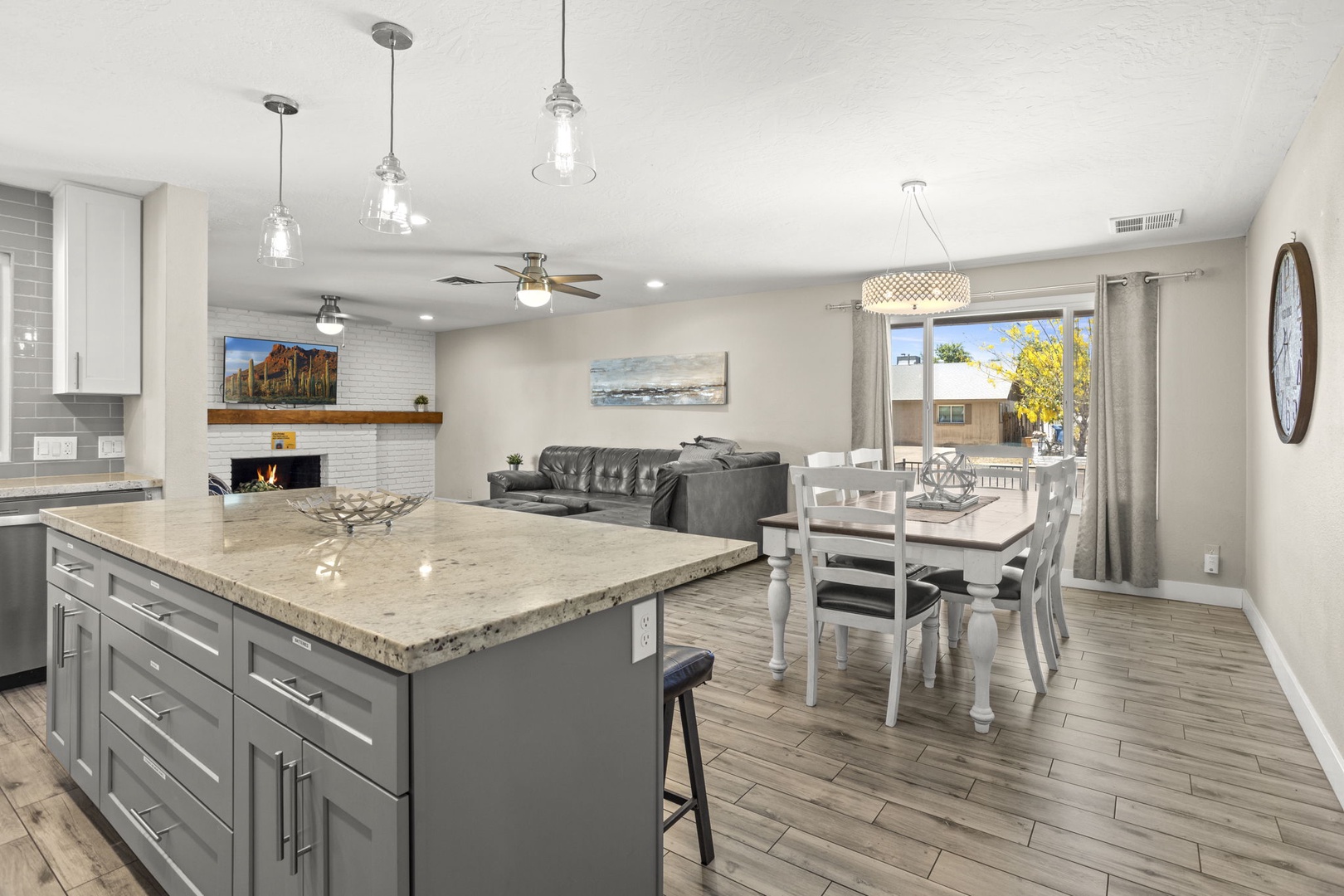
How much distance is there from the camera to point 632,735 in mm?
1371

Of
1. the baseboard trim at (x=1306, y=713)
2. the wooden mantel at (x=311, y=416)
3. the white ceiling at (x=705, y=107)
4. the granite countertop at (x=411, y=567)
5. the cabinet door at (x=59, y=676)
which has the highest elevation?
the white ceiling at (x=705, y=107)

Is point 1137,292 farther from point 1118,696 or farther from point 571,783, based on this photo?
point 571,783

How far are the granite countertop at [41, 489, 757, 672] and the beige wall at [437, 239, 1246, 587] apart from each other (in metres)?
4.26

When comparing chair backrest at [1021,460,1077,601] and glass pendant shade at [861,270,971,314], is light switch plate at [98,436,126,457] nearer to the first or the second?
glass pendant shade at [861,270,971,314]

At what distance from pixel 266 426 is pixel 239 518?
621 cm

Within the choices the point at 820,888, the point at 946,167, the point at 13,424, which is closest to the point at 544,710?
the point at 820,888

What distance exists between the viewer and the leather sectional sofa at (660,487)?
5.05 metres

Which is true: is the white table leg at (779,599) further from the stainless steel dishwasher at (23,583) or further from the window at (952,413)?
the window at (952,413)

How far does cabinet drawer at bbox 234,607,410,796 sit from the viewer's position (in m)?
0.98

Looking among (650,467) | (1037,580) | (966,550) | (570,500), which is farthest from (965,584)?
(650,467)

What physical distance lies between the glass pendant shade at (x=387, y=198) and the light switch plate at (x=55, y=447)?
2614 millimetres

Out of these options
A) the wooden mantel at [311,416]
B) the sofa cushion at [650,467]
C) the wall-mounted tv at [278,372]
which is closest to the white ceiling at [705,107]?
the sofa cushion at [650,467]

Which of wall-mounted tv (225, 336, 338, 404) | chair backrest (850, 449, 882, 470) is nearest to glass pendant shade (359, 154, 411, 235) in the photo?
chair backrest (850, 449, 882, 470)

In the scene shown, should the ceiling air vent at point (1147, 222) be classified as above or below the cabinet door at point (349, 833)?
above
